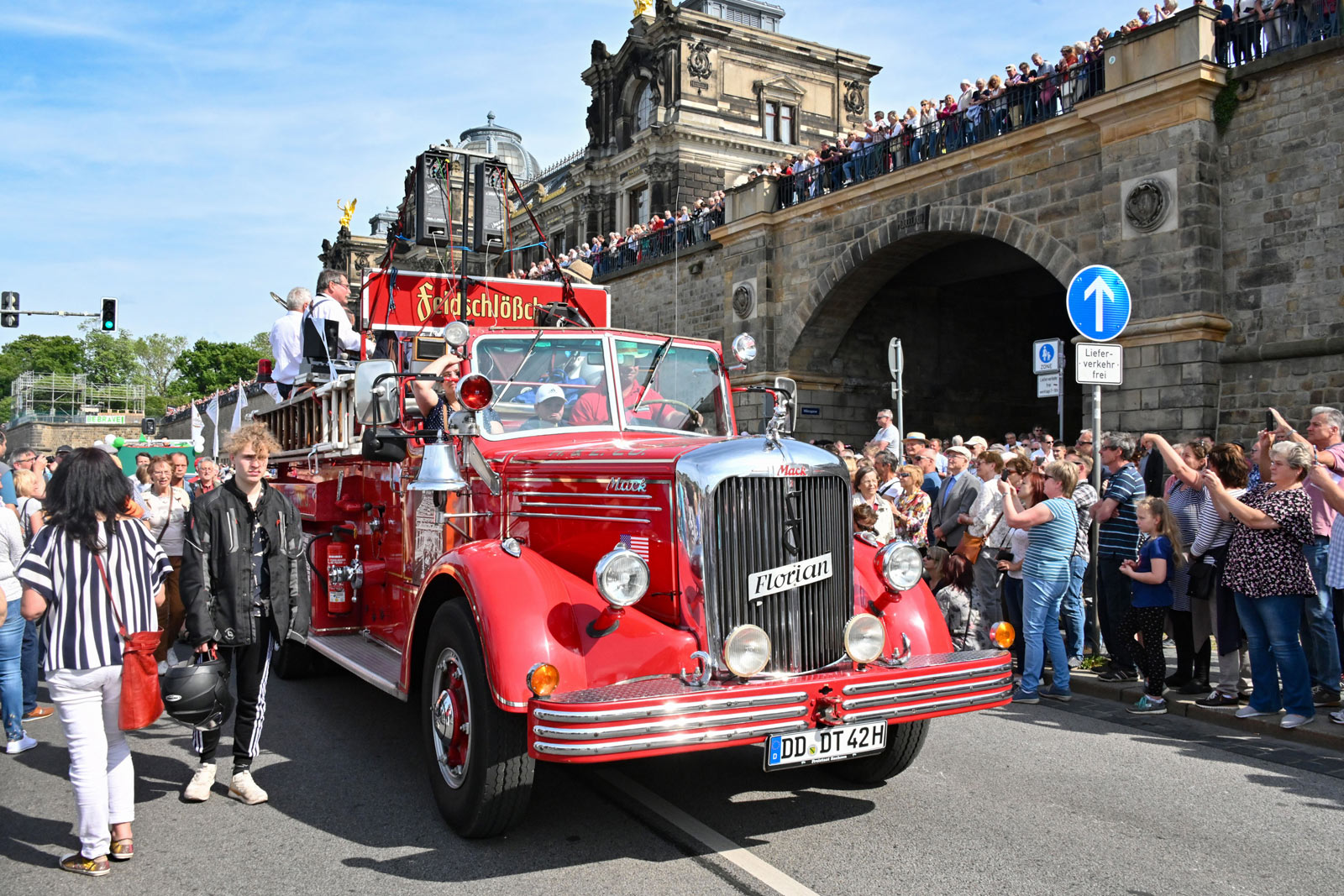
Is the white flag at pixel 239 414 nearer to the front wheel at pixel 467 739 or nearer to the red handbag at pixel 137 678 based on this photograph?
the red handbag at pixel 137 678

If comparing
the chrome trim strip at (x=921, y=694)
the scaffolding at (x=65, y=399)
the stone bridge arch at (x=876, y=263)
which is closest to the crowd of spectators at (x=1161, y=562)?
the chrome trim strip at (x=921, y=694)

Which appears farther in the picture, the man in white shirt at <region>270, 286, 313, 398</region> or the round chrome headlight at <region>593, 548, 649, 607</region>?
the man in white shirt at <region>270, 286, 313, 398</region>

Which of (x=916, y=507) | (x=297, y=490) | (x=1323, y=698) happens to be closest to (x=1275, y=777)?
(x=1323, y=698)

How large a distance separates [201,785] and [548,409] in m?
2.63

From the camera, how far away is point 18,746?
20.7 feet

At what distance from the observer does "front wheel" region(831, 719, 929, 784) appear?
508 centimetres

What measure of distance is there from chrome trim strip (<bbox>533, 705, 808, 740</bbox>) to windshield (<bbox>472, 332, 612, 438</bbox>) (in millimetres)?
2193

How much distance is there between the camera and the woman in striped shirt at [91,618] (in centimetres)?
426

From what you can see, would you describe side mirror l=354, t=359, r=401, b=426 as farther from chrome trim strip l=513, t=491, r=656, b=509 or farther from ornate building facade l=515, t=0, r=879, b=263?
ornate building facade l=515, t=0, r=879, b=263

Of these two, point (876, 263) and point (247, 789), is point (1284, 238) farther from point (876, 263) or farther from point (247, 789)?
point (247, 789)

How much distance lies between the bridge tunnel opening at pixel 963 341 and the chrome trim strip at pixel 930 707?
56.7 ft

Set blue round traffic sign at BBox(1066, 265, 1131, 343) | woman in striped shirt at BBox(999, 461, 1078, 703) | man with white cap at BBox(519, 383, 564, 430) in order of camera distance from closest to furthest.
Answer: man with white cap at BBox(519, 383, 564, 430), woman in striped shirt at BBox(999, 461, 1078, 703), blue round traffic sign at BBox(1066, 265, 1131, 343)

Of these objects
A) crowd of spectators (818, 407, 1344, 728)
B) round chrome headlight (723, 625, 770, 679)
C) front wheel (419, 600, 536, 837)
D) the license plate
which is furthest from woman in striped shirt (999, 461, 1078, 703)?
front wheel (419, 600, 536, 837)

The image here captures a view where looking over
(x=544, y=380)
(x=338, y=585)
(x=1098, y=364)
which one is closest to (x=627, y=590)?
(x=544, y=380)
